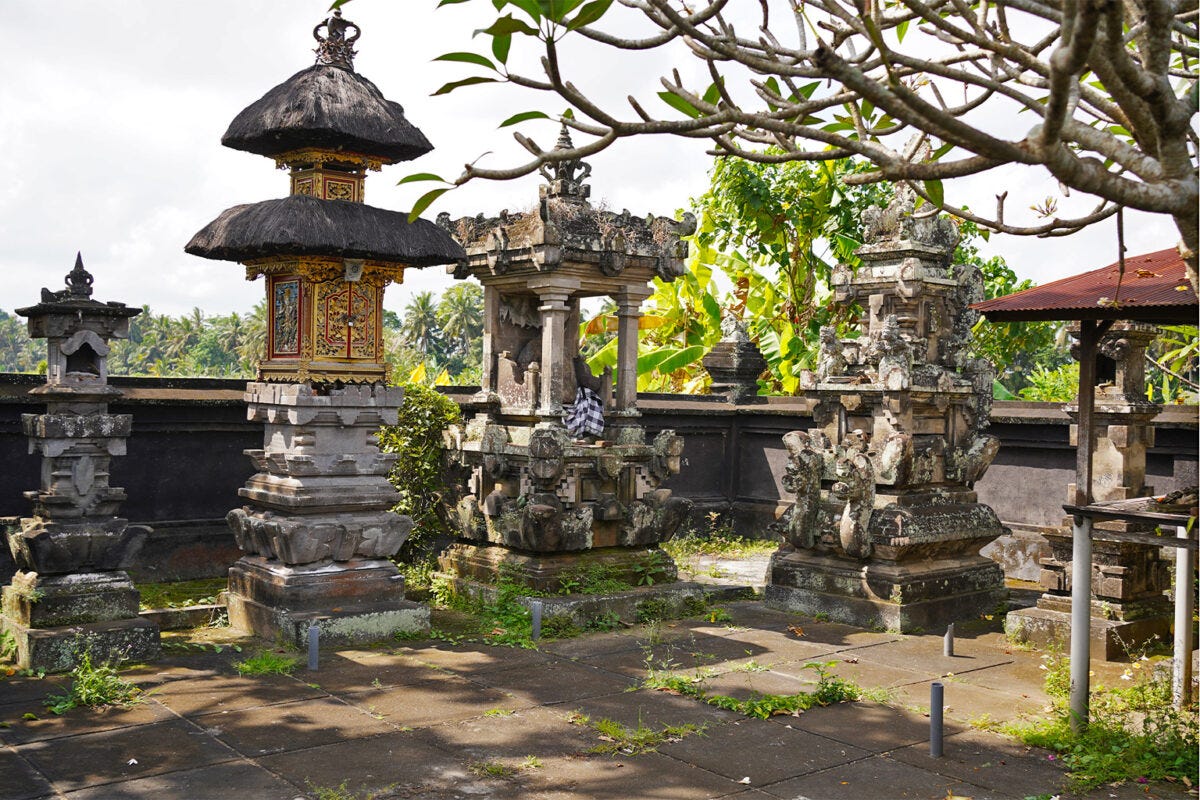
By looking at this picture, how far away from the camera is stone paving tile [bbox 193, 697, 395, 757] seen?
600 centimetres

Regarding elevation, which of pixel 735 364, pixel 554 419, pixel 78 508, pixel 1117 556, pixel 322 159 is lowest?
pixel 1117 556

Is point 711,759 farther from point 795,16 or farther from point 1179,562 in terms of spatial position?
point 795,16

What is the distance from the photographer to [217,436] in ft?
34.8

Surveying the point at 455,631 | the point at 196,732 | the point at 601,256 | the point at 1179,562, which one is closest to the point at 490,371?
the point at 601,256

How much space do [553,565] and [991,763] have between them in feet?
14.0

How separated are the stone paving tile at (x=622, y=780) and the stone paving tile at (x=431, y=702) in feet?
3.25

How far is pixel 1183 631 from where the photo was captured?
6586 millimetres

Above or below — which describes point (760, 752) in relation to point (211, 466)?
below

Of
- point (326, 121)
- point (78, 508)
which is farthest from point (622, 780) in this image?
point (326, 121)

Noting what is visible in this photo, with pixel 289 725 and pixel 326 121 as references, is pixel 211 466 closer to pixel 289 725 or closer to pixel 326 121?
Answer: pixel 326 121

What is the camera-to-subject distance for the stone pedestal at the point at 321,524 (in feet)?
27.3

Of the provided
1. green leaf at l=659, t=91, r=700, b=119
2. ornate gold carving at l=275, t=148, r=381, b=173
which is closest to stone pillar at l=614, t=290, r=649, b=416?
ornate gold carving at l=275, t=148, r=381, b=173

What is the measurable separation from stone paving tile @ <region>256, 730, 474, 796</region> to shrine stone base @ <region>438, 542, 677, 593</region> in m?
3.17

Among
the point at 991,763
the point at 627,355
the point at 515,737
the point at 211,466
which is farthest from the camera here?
the point at 211,466
